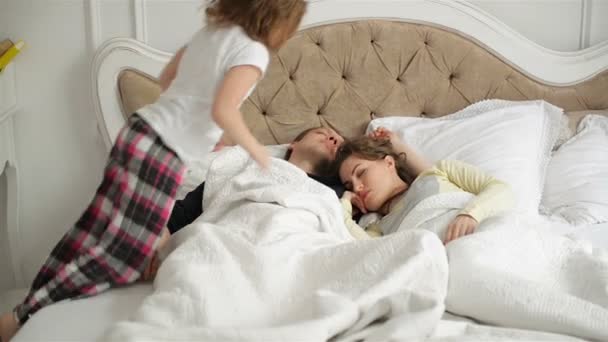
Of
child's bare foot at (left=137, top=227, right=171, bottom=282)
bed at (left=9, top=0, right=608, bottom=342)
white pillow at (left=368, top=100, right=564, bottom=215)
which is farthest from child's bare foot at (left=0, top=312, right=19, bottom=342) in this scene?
white pillow at (left=368, top=100, right=564, bottom=215)

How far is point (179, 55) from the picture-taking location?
154 cm

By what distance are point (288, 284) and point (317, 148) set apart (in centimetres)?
76

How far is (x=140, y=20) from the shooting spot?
2201mm

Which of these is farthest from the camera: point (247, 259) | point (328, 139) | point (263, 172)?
point (328, 139)

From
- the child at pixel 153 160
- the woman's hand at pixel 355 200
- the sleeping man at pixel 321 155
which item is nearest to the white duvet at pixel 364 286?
the child at pixel 153 160

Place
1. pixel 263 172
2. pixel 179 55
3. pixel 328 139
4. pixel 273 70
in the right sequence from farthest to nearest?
pixel 273 70
pixel 328 139
pixel 263 172
pixel 179 55

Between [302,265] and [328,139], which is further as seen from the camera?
[328,139]

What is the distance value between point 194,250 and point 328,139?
75 centimetres

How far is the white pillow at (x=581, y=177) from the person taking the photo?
1875mm

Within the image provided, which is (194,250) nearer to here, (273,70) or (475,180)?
(475,180)

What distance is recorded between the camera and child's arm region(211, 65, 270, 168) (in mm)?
1307

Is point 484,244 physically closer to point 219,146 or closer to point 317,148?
point 317,148

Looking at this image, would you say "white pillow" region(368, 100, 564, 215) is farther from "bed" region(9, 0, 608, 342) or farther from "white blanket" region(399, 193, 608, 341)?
"white blanket" region(399, 193, 608, 341)

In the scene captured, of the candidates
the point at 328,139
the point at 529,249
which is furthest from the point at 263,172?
the point at 529,249
